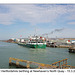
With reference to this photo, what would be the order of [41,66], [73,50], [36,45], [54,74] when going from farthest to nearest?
[36,45], [73,50], [41,66], [54,74]

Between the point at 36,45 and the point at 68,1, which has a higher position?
the point at 68,1

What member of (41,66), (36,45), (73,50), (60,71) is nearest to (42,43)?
(36,45)

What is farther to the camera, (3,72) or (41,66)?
(41,66)

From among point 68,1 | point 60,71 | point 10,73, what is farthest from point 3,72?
point 68,1

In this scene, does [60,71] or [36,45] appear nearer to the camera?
[60,71]

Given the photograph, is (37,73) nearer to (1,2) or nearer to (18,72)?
(18,72)

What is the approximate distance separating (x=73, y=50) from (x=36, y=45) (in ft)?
35.6

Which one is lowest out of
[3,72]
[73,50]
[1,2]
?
[73,50]

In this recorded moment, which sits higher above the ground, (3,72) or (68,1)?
(68,1)

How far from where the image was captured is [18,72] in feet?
11.9

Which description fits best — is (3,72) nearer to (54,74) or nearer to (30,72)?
(30,72)

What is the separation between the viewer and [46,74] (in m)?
3.55

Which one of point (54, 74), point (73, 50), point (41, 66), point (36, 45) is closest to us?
point (54, 74)

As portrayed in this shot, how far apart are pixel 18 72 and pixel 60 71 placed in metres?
1.49
